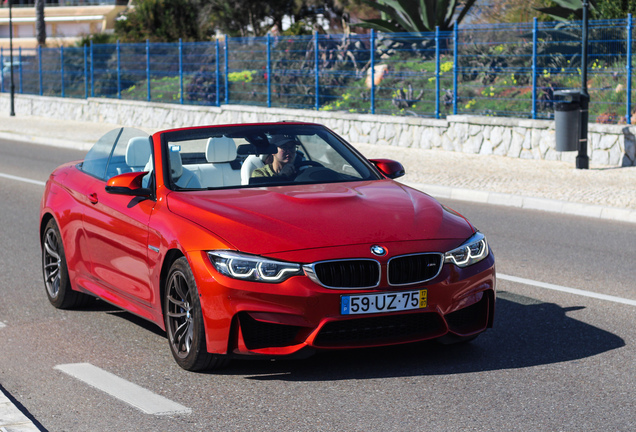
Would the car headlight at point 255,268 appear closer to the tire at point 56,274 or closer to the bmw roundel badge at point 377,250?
the bmw roundel badge at point 377,250

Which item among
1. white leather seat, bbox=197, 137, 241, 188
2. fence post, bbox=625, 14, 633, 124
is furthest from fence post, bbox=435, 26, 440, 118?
white leather seat, bbox=197, 137, 241, 188

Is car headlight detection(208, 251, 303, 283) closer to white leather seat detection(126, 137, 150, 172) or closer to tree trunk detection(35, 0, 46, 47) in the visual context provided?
white leather seat detection(126, 137, 150, 172)

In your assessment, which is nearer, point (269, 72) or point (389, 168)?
point (389, 168)

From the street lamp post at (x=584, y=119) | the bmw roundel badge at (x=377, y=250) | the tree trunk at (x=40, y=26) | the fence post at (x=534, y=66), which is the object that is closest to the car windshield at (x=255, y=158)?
the bmw roundel badge at (x=377, y=250)

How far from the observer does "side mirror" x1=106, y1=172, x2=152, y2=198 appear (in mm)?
6352

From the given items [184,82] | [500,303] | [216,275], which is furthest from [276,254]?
[184,82]

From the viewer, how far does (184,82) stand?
98.8ft

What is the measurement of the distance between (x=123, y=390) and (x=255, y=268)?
1.01 meters

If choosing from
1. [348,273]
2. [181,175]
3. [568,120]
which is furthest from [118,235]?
[568,120]

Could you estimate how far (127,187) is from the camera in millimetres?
6363

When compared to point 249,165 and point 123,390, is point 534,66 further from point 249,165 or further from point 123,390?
point 123,390

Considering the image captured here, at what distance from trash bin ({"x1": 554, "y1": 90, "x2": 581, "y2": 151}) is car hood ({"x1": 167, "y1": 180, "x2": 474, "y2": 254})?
11.1 metres

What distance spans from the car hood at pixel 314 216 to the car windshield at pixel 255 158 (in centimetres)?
26

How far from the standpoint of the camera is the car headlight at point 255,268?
533 cm
